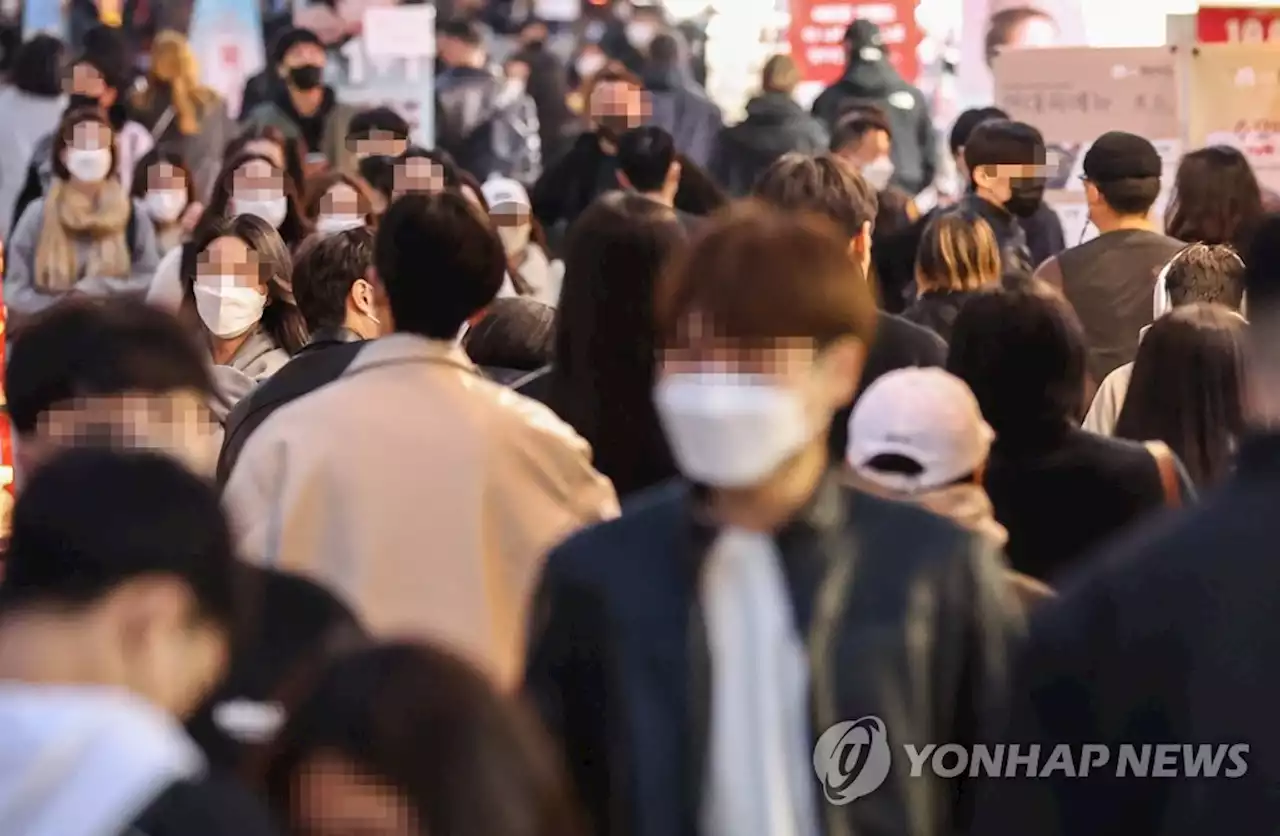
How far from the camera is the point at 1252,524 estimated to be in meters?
2.20

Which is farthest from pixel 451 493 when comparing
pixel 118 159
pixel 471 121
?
pixel 471 121

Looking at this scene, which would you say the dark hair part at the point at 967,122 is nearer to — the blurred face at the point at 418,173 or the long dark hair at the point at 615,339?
the blurred face at the point at 418,173

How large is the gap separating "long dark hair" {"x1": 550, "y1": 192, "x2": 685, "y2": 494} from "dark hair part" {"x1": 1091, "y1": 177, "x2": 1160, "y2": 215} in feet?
9.20

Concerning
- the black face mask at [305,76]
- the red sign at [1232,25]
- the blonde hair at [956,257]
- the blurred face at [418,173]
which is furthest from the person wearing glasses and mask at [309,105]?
the blonde hair at [956,257]

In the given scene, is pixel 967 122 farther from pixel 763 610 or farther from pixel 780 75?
pixel 763 610

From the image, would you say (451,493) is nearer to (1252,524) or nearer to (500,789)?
(1252,524)

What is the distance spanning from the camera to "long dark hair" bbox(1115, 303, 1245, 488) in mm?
4211

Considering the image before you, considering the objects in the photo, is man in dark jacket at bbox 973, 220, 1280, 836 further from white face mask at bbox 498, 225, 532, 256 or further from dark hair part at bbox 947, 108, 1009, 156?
dark hair part at bbox 947, 108, 1009, 156

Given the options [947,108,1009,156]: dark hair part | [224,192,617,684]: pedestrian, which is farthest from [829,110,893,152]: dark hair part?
[224,192,617,684]: pedestrian

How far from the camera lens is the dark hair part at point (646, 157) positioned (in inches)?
267

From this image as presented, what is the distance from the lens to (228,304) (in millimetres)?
5559

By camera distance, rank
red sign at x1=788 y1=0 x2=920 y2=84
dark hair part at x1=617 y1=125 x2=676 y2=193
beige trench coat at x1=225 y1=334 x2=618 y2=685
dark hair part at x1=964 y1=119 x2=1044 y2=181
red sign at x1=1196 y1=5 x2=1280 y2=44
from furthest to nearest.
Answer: red sign at x1=788 y1=0 x2=920 y2=84
red sign at x1=1196 y1=5 x2=1280 y2=44
dark hair part at x1=964 y1=119 x2=1044 y2=181
dark hair part at x1=617 y1=125 x2=676 y2=193
beige trench coat at x1=225 y1=334 x2=618 y2=685

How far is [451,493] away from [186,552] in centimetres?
160

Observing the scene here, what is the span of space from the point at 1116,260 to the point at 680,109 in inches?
200
